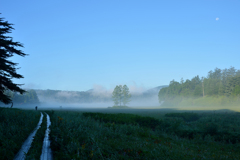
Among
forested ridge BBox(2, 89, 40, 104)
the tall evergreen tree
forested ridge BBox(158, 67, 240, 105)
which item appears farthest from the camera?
forested ridge BBox(2, 89, 40, 104)

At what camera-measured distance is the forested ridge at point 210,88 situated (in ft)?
311

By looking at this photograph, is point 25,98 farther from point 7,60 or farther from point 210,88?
point 7,60

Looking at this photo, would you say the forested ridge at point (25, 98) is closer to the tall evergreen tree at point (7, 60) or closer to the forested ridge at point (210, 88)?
the forested ridge at point (210, 88)

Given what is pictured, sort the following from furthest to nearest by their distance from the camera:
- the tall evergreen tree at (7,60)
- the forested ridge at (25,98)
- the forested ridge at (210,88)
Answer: the forested ridge at (25,98) → the forested ridge at (210,88) → the tall evergreen tree at (7,60)

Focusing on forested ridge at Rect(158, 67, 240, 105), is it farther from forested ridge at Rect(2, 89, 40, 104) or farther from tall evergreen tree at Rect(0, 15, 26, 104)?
forested ridge at Rect(2, 89, 40, 104)

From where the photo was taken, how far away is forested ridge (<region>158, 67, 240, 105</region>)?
9494cm

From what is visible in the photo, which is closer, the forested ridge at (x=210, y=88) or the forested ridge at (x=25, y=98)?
the forested ridge at (x=210, y=88)

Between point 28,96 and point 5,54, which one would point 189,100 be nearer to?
point 5,54

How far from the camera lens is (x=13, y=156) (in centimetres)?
665

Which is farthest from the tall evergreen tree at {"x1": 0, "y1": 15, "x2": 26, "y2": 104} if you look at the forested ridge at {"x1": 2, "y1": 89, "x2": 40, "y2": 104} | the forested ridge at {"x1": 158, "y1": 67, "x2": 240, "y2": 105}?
the forested ridge at {"x1": 2, "y1": 89, "x2": 40, "y2": 104}

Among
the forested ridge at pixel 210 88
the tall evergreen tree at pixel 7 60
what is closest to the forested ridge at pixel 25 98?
the forested ridge at pixel 210 88

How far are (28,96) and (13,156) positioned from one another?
186m

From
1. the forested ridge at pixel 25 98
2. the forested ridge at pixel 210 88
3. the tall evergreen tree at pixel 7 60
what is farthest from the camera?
the forested ridge at pixel 25 98

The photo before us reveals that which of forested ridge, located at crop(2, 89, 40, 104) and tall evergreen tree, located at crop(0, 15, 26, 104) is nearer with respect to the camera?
tall evergreen tree, located at crop(0, 15, 26, 104)
